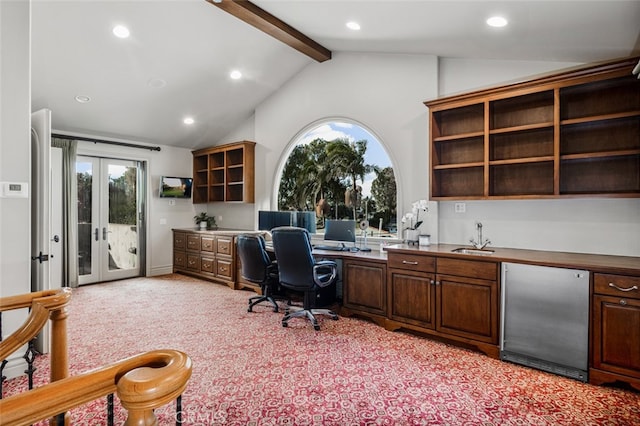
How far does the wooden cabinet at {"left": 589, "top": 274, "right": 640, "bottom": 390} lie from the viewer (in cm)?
249

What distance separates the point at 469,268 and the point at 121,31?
4606 mm

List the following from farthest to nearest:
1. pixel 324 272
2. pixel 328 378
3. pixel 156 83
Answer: pixel 156 83, pixel 324 272, pixel 328 378

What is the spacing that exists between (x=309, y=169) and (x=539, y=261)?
3.58 m

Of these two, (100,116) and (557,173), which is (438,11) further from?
(100,116)

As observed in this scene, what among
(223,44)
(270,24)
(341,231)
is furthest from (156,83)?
(341,231)

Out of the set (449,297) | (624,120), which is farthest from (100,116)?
(624,120)

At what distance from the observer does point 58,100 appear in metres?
4.95

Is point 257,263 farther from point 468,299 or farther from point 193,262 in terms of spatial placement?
point 193,262

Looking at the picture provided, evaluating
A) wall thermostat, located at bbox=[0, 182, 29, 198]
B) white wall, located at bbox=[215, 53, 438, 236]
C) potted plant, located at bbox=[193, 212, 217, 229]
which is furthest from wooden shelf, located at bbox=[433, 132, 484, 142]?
potted plant, located at bbox=[193, 212, 217, 229]

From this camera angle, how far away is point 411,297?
3594mm

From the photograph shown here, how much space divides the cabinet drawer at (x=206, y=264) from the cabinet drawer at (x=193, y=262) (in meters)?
0.13

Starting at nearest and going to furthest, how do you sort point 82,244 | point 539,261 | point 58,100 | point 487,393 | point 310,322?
point 487,393
point 539,261
point 310,322
point 58,100
point 82,244

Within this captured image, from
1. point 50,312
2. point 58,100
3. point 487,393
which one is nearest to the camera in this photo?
point 50,312

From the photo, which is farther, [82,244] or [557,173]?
[82,244]
